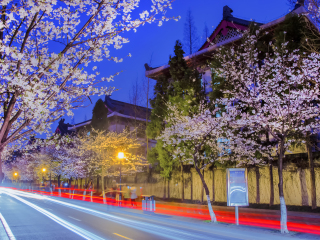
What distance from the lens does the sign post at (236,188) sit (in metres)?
11.7

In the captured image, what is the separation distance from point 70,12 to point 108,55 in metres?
1.33

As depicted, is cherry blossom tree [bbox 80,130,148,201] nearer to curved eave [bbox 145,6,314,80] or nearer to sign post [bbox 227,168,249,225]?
curved eave [bbox 145,6,314,80]

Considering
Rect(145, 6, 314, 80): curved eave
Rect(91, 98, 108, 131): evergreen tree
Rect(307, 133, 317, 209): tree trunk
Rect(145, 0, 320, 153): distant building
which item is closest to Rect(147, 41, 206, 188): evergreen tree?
Rect(145, 0, 320, 153): distant building

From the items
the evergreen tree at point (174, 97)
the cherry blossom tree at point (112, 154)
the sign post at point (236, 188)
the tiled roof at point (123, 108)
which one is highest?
the tiled roof at point (123, 108)

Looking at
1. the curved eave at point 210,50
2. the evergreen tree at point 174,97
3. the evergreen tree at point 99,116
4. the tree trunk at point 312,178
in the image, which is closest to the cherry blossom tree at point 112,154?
the evergreen tree at point 174,97

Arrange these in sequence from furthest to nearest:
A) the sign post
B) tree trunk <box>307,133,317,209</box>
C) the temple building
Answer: the temple building → tree trunk <box>307,133,317,209</box> → the sign post

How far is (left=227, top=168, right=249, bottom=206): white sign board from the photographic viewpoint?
460 inches

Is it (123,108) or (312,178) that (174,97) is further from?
(123,108)

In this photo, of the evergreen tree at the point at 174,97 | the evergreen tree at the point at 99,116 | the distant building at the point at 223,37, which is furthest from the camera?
the evergreen tree at the point at 99,116

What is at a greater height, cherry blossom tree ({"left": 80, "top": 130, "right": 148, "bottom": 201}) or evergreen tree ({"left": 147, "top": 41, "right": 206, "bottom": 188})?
evergreen tree ({"left": 147, "top": 41, "right": 206, "bottom": 188})

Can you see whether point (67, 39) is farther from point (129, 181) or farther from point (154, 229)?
point (129, 181)

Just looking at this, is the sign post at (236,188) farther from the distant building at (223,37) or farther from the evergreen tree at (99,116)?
the evergreen tree at (99,116)

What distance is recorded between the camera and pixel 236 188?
11.8 meters

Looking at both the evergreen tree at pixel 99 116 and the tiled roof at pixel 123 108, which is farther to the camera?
the tiled roof at pixel 123 108
